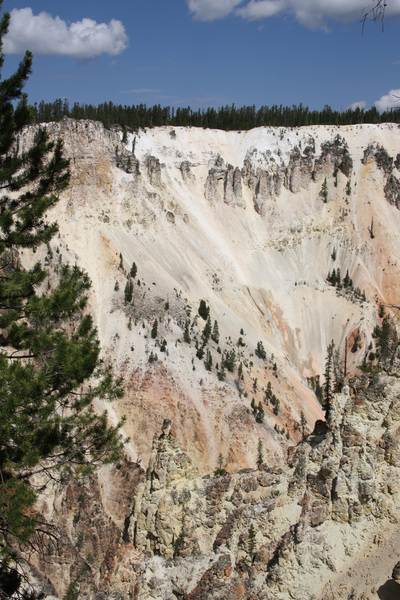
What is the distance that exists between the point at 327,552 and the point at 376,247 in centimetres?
7543

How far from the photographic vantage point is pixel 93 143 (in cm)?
6438

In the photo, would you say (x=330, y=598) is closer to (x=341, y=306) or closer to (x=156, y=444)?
(x=156, y=444)

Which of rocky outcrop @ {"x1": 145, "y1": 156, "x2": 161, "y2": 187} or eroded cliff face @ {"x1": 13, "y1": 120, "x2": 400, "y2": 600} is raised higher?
rocky outcrop @ {"x1": 145, "y1": 156, "x2": 161, "y2": 187}

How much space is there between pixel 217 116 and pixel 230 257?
125ft

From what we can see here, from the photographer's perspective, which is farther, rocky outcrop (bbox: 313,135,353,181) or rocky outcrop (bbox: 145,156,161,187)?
rocky outcrop (bbox: 313,135,353,181)

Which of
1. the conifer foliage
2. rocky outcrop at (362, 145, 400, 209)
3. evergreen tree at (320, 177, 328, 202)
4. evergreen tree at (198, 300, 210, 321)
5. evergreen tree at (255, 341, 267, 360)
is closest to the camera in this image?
the conifer foliage

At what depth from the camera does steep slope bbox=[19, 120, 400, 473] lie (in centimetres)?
4516

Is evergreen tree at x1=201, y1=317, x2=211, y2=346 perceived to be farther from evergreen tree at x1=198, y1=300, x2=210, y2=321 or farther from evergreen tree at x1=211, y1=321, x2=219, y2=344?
evergreen tree at x1=198, y1=300, x2=210, y2=321

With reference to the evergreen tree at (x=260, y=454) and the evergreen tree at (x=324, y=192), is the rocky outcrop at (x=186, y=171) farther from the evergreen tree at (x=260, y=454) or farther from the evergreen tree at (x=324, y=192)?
the evergreen tree at (x=260, y=454)

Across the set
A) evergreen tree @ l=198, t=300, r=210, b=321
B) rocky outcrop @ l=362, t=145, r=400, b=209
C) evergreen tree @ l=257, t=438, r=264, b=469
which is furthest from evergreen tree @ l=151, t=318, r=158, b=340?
rocky outcrop @ l=362, t=145, r=400, b=209

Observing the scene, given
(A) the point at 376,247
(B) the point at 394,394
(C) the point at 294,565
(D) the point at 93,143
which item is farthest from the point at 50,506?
(A) the point at 376,247

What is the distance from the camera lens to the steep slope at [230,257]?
4516cm

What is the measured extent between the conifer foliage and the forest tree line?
71.7 m

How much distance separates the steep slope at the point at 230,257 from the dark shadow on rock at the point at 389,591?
31260 mm
